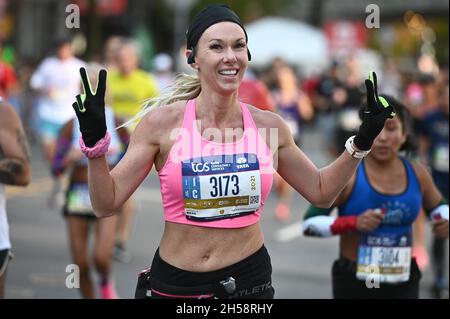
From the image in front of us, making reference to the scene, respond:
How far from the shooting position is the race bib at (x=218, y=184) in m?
4.39

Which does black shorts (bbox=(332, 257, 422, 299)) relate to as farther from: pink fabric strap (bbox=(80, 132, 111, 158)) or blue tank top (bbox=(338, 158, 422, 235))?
pink fabric strap (bbox=(80, 132, 111, 158))

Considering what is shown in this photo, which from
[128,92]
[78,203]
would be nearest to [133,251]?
[128,92]

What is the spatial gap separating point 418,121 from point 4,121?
570cm

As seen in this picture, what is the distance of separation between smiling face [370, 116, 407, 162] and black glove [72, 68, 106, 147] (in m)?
2.22

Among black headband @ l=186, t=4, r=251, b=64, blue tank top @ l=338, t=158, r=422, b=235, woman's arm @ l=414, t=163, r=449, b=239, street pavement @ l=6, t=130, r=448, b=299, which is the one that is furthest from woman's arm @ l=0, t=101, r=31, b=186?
street pavement @ l=6, t=130, r=448, b=299

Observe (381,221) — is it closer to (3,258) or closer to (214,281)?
(214,281)

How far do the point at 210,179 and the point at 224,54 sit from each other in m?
0.53

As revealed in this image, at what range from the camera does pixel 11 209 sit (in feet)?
46.2

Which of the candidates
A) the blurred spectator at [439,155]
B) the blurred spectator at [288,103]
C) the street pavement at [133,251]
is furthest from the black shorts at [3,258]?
the blurred spectator at [288,103]

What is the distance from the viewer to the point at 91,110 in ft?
13.1

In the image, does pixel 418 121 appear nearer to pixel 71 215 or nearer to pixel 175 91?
pixel 71 215

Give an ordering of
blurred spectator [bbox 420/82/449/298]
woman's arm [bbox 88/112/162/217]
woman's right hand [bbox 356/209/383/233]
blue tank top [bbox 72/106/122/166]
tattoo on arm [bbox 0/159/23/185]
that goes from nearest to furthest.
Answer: woman's arm [bbox 88/112/162/217] < tattoo on arm [bbox 0/159/23/185] < woman's right hand [bbox 356/209/383/233] < blue tank top [bbox 72/106/122/166] < blurred spectator [bbox 420/82/449/298]

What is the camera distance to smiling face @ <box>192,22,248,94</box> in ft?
14.4
